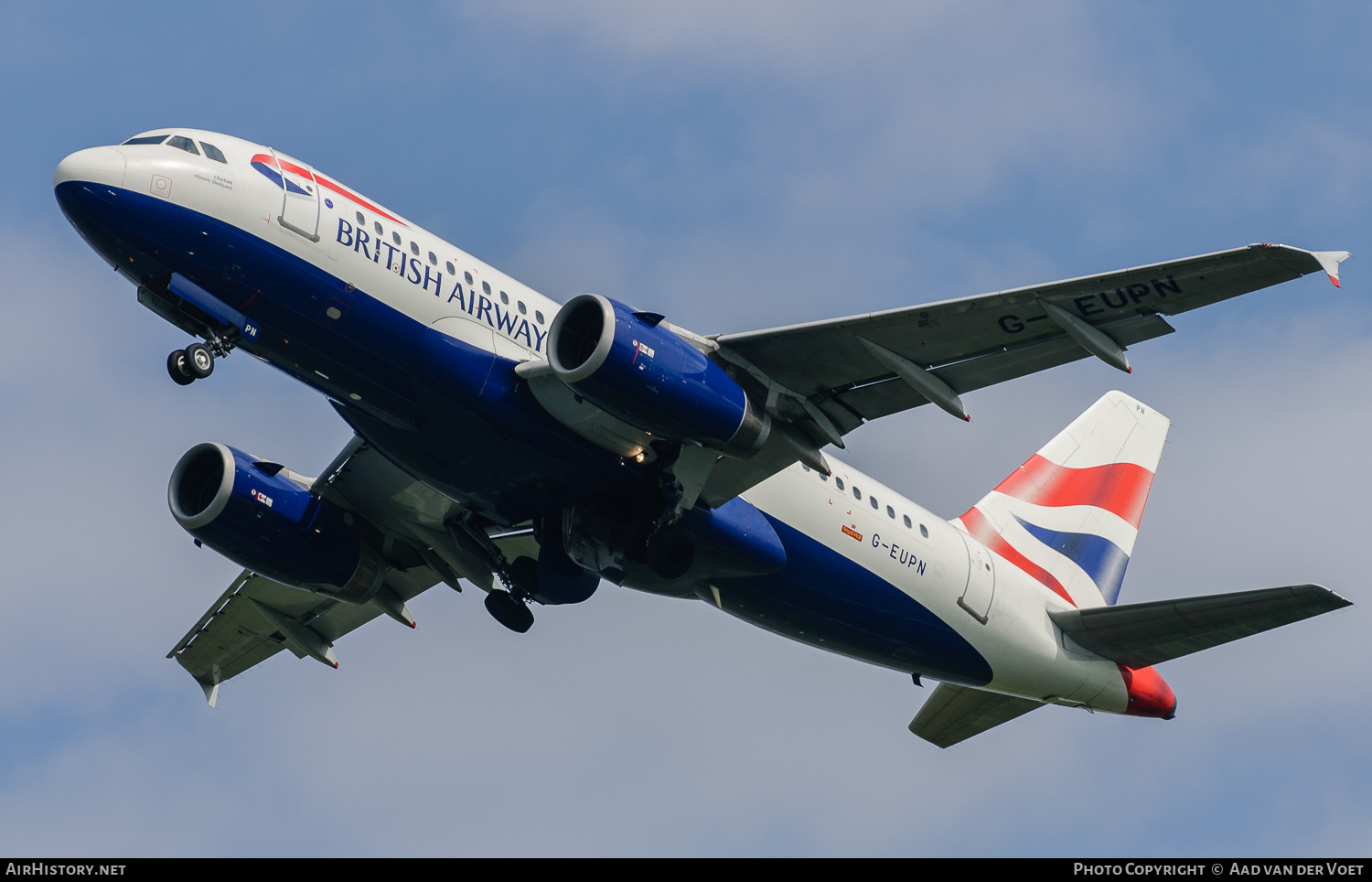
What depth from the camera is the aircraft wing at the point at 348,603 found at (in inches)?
1156

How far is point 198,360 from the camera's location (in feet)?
76.1

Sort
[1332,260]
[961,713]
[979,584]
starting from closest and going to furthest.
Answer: [1332,260] → [979,584] → [961,713]

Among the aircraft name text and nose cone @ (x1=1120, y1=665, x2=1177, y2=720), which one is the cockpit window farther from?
nose cone @ (x1=1120, y1=665, x2=1177, y2=720)

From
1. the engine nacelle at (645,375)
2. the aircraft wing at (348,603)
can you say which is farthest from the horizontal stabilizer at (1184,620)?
the aircraft wing at (348,603)

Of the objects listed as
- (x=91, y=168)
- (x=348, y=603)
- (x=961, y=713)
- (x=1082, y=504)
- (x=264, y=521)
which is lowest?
(x=348, y=603)

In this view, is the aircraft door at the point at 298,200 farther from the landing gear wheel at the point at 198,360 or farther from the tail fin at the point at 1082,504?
the tail fin at the point at 1082,504

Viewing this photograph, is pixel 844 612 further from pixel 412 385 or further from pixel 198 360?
pixel 198 360

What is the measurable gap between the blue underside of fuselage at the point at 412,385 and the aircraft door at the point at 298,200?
0.49 m

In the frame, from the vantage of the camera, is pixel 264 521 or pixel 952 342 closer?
pixel 952 342

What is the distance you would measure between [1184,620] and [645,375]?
1234 cm

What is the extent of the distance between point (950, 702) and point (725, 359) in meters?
11.0

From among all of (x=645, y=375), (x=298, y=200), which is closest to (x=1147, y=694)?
(x=645, y=375)

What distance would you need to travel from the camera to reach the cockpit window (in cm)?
2348
